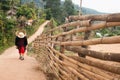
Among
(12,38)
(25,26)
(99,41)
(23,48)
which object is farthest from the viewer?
(25,26)

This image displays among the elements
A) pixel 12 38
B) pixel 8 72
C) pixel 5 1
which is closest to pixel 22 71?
pixel 8 72

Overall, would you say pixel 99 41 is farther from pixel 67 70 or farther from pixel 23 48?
pixel 23 48

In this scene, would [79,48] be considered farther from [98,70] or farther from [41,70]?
[41,70]

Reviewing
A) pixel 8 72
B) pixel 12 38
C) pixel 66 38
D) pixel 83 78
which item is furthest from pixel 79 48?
pixel 12 38

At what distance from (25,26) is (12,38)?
1012 cm

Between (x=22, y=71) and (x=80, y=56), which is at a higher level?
(x=80, y=56)

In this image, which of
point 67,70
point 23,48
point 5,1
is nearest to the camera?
point 67,70

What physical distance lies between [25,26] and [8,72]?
3366cm

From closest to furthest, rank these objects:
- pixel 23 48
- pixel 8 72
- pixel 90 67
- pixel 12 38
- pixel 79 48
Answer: pixel 90 67, pixel 79 48, pixel 8 72, pixel 23 48, pixel 12 38

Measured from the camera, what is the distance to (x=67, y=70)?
6.09 metres

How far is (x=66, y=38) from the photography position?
7.08 metres

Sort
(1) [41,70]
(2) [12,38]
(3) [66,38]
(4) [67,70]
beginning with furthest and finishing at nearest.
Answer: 1. (2) [12,38]
2. (1) [41,70]
3. (3) [66,38]
4. (4) [67,70]

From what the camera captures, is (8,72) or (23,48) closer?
(8,72)

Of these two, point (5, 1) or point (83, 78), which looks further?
point (5, 1)
